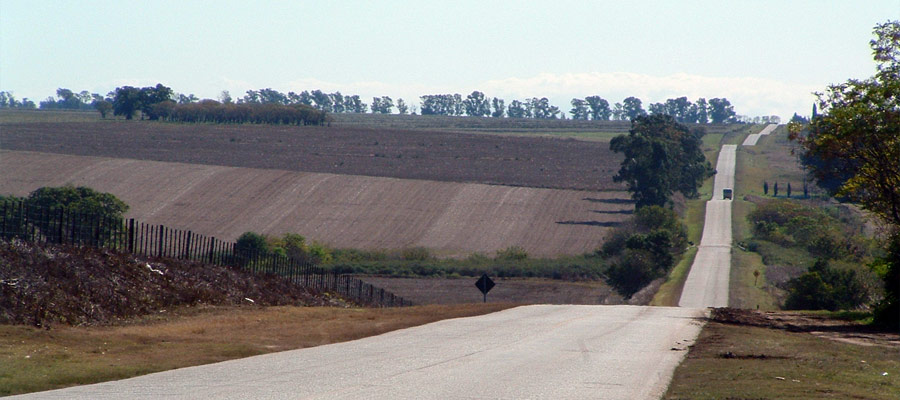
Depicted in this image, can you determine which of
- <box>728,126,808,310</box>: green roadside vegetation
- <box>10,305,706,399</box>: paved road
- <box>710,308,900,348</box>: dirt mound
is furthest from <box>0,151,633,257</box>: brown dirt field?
<box>10,305,706,399</box>: paved road

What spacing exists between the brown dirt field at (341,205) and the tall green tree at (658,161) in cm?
331

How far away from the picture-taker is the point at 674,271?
234 feet

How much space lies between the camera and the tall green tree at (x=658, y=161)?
331ft

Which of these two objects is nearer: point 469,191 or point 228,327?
point 228,327

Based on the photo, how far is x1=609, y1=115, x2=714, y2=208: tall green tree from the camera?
10100 cm

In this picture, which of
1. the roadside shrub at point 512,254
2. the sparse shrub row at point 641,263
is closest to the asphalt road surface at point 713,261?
the sparse shrub row at point 641,263

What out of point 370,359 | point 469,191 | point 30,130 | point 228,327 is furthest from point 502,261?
point 30,130

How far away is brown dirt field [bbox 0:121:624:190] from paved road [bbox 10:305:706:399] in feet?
281

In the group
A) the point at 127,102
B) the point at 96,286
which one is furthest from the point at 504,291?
the point at 127,102

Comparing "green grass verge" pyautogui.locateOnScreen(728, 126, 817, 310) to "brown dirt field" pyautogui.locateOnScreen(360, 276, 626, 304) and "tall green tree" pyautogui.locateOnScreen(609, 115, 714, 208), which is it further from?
"brown dirt field" pyautogui.locateOnScreen(360, 276, 626, 304)

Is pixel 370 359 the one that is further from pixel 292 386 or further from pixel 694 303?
pixel 694 303

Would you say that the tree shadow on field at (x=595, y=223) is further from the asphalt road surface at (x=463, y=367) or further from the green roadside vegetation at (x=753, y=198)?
the asphalt road surface at (x=463, y=367)

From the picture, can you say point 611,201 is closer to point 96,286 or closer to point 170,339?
point 96,286

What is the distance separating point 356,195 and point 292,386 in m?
83.8
